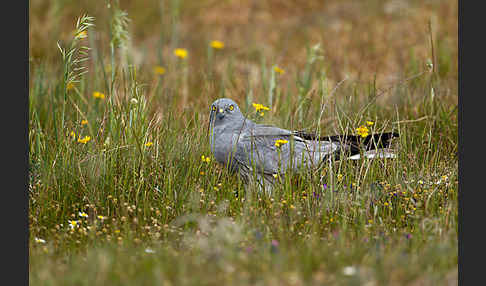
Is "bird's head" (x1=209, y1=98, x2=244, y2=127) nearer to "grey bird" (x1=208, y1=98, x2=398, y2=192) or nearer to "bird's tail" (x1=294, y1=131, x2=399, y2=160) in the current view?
"grey bird" (x1=208, y1=98, x2=398, y2=192)

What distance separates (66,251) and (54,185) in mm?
748

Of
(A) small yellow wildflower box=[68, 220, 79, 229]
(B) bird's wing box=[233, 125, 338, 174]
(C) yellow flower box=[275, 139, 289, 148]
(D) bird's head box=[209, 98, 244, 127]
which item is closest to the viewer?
(A) small yellow wildflower box=[68, 220, 79, 229]

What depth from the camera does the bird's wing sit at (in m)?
4.25

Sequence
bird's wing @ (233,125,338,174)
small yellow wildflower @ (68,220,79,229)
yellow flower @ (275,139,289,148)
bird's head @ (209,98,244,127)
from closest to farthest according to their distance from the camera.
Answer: small yellow wildflower @ (68,220,79,229) → yellow flower @ (275,139,289,148) → bird's wing @ (233,125,338,174) → bird's head @ (209,98,244,127)

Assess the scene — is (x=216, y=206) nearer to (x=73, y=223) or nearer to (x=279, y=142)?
(x=279, y=142)

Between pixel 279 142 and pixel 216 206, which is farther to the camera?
pixel 279 142

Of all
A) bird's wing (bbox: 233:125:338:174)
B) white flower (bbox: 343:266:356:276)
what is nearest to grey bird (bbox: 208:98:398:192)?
bird's wing (bbox: 233:125:338:174)

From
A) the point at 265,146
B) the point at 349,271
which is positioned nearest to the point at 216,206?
the point at 265,146

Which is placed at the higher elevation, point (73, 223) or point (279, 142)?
point (279, 142)

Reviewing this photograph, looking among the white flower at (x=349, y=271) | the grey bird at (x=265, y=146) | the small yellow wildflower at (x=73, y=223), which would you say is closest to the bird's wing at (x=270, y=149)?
the grey bird at (x=265, y=146)

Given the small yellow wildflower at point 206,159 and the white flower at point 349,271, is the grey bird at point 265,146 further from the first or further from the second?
the white flower at point 349,271

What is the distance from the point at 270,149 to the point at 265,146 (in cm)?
5

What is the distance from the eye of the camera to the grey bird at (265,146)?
4223 millimetres

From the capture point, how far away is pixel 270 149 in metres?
4.32
